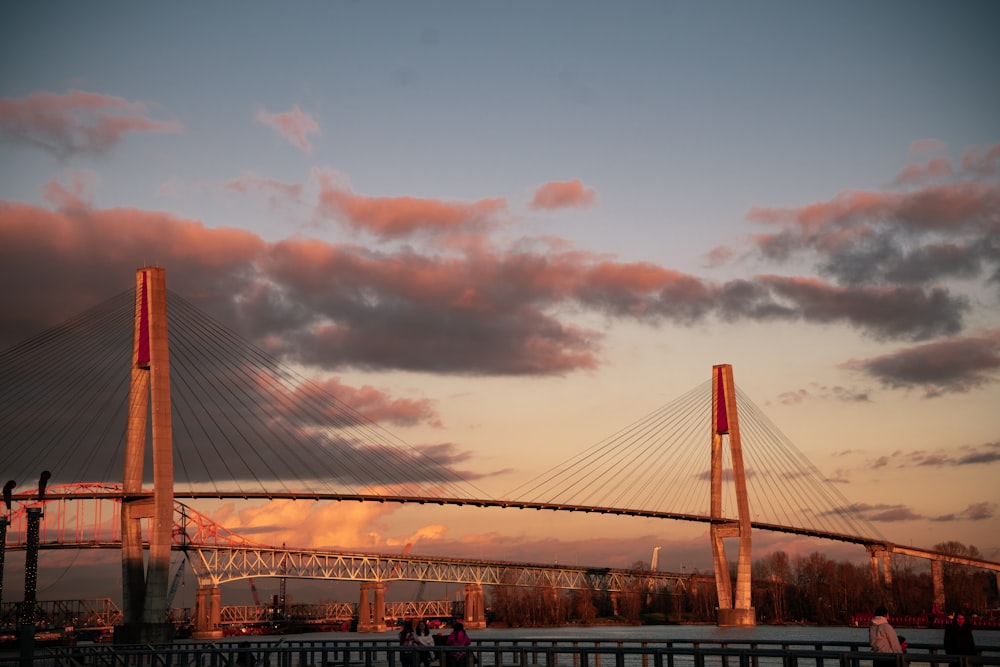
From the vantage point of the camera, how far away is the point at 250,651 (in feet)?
85.4

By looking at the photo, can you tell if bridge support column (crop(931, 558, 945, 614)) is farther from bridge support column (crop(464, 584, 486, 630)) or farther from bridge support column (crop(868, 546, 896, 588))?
bridge support column (crop(464, 584, 486, 630))

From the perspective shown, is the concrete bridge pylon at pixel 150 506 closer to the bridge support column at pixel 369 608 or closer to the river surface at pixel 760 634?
the river surface at pixel 760 634

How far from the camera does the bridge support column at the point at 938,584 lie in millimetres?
116963

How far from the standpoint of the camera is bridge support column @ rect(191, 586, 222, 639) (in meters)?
131

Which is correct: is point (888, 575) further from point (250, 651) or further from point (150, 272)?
point (250, 651)

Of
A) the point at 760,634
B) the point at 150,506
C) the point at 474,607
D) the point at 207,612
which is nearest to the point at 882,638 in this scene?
the point at 150,506

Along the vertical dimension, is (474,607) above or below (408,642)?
below

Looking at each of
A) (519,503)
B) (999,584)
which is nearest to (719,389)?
(519,503)

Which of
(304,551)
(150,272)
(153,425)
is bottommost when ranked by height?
(304,551)

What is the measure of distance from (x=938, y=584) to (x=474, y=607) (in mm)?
58121

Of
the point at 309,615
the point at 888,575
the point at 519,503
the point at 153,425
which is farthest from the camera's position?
the point at 309,615

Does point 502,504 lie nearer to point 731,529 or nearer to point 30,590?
point 731,529

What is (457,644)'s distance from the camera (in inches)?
941

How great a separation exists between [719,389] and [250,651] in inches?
2748
